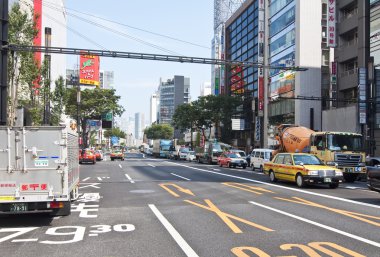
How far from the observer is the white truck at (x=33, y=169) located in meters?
9.88

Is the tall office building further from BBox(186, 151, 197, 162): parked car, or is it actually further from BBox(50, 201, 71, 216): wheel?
BBox(50, 201, 71, 216): wheel

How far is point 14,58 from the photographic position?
2570 cm

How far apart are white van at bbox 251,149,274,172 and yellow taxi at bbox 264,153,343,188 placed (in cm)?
1200

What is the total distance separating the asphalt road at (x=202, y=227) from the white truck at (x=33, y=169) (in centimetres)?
54

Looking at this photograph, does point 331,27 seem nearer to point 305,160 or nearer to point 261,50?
point 261,50

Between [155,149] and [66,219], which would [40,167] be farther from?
[155,149]

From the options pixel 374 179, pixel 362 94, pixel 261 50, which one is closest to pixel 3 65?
pixel 374 179

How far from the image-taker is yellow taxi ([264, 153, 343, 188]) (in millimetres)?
18438

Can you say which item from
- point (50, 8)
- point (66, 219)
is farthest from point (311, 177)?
point (50, 8)

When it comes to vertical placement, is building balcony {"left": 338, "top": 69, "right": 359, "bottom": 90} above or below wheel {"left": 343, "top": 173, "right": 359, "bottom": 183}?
above

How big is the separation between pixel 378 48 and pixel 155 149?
5551 centimetres

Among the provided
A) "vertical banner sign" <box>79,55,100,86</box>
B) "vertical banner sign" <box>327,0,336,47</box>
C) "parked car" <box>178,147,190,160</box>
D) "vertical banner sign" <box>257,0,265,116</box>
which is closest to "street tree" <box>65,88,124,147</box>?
"parked car" <box>178,147,190,160</box>

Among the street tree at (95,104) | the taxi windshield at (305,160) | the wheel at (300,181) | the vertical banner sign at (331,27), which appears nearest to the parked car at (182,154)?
the street tree at (95,104)

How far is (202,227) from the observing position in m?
9.48
